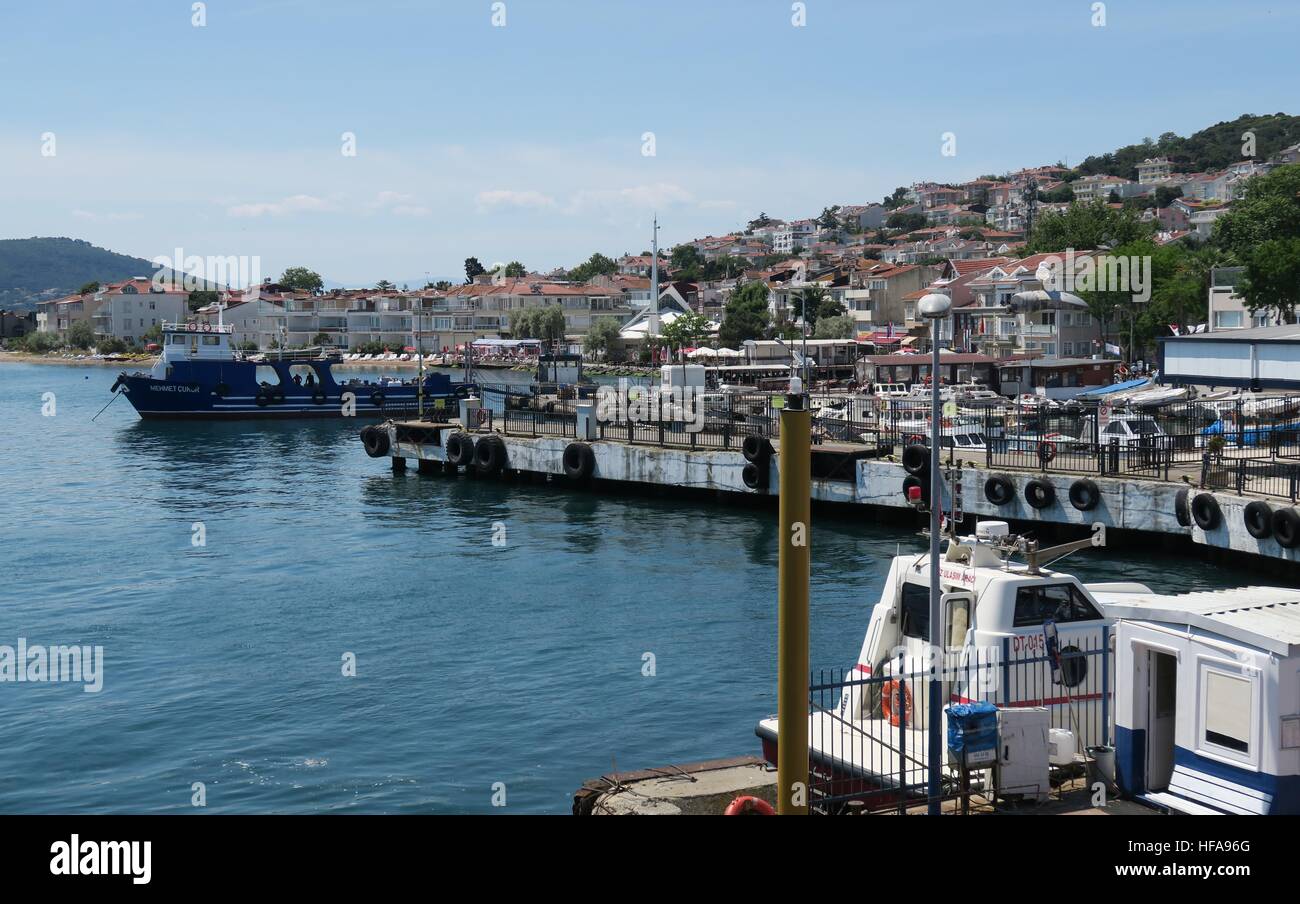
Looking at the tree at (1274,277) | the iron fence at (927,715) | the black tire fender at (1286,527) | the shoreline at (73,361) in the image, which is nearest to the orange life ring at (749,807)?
the iron fence at (927,715)

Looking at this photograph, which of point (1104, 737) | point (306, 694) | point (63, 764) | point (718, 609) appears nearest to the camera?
point (1104, 737)

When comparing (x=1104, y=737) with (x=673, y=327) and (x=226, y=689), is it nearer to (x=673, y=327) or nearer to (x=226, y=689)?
(x=226, y=689)

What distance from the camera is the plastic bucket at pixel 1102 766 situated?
1094 centimetres

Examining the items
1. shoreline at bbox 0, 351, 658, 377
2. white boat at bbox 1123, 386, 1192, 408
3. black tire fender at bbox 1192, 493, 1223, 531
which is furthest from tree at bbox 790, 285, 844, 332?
black tire fender at bbox 1192, 493, 1223, 531

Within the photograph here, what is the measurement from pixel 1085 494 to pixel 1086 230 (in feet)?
263

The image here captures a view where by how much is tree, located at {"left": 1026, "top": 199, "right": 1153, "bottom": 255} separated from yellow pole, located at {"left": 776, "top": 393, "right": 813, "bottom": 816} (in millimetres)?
102333

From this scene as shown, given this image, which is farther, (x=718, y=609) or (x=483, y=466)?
(x=483, y=466)

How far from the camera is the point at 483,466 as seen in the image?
48312 millimetres

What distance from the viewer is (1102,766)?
11023 mm
